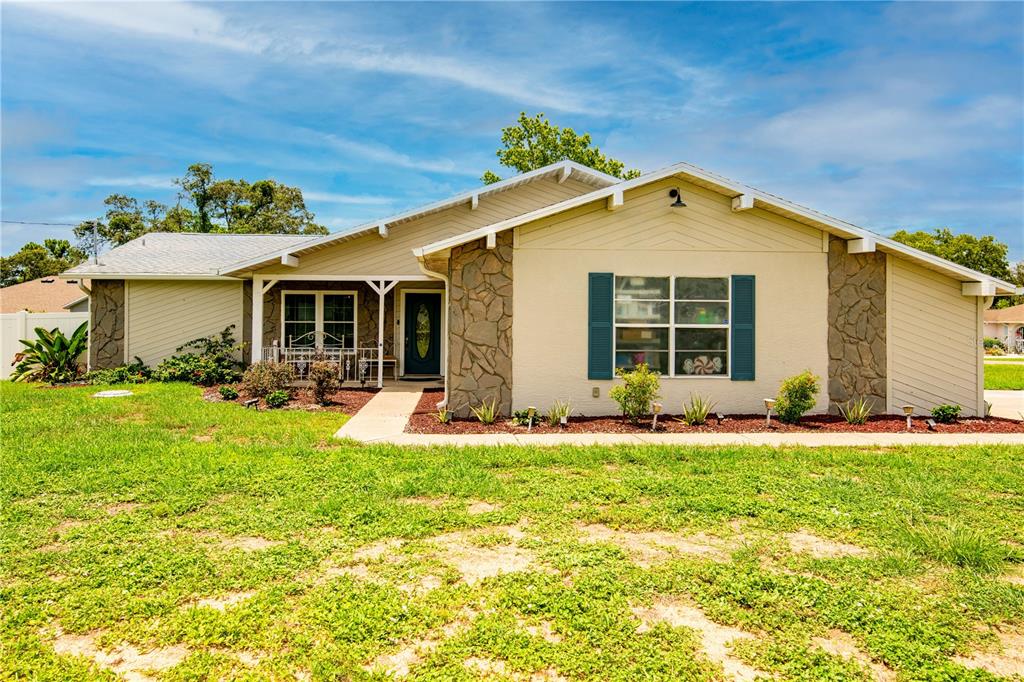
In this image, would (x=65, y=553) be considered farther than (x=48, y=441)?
No

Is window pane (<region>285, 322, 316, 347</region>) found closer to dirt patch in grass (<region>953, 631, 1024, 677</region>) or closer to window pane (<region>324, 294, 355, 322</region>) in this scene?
window pane (<region>324, 294, 355, 322</region>)

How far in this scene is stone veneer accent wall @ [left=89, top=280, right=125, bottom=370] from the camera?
1526 centimetres

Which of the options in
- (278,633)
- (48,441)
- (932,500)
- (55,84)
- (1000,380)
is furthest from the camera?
(1000,380)

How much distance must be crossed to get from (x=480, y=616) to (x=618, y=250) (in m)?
7.66

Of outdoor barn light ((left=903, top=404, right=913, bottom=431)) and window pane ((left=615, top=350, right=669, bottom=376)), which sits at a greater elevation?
window pane ((left=615, top=350, right=669, bottom=376))

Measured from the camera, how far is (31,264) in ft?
152

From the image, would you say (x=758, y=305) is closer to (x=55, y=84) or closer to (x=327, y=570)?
(x=327, y=570)

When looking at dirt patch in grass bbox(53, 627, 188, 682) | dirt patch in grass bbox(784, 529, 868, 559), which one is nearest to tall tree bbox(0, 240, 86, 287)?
dirt patch in grass bbox(53, 627, 188, 682)

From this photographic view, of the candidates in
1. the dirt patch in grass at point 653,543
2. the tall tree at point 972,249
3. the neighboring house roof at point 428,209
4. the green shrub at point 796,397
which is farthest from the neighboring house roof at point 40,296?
the tall tree at point 972,249

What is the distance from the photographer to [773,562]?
4086 mm

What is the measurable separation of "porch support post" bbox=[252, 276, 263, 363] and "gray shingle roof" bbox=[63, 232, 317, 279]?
0.93 m

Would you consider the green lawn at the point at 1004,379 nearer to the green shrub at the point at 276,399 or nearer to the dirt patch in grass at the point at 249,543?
the green shrub at the point at 276,399

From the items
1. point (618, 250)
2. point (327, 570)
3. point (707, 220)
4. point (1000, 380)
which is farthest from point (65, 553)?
point (1000, 380)

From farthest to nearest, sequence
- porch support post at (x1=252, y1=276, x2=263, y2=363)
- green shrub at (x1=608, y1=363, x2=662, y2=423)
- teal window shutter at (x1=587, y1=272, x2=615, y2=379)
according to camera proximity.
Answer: porch support post at (x1=252, y1=276, x2=263, y2=363) < teal window shutter at (x1=587, y1=272, x2=615, y2=379) < green shrub at (x1=608, y1=363, x2=662, y2=423)
